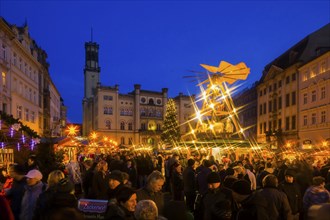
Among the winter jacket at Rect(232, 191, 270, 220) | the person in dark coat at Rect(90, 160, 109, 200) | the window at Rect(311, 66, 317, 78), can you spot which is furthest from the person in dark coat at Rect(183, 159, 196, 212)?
the window at Rect(311, 66, 317, 78)

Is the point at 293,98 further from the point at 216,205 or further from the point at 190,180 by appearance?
the point at 216,205

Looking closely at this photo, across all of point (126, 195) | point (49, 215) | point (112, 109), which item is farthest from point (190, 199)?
point (112, 109)

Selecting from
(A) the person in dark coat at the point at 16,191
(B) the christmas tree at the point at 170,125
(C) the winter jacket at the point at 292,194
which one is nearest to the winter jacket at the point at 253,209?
(C) the winter jacket at the point at 292,194

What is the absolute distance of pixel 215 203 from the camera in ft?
18.4

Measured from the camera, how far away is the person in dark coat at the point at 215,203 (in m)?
5.40

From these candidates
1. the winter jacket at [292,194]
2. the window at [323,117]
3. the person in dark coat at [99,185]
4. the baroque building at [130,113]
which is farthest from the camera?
the baroque building at [130,113]

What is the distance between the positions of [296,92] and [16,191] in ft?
146

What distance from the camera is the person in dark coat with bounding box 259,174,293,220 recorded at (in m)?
5.40

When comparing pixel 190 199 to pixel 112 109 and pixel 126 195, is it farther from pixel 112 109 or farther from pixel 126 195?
pixel 112 109

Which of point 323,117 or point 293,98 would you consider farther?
point 293,98

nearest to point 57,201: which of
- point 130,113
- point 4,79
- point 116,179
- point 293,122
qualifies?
point 116,179

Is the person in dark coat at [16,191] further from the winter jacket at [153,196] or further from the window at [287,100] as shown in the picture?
the window at [287,100]

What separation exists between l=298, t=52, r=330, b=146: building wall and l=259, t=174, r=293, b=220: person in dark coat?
1280 inches

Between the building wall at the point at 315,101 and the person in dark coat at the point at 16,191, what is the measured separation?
34178 mm
